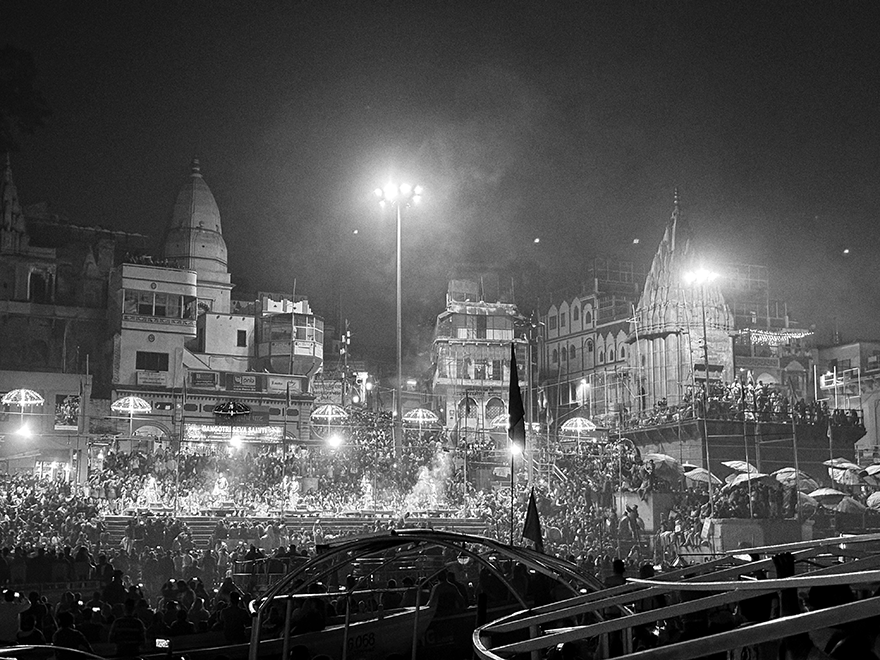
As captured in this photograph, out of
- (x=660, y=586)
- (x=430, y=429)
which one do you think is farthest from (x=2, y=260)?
(x=660, y=586)

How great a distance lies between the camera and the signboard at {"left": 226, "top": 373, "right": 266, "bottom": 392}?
5378 cm

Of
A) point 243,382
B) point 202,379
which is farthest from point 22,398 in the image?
point 243,382

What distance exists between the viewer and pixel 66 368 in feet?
170

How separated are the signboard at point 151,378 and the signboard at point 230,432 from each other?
3.61 m

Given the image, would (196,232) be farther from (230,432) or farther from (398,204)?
(398,204)

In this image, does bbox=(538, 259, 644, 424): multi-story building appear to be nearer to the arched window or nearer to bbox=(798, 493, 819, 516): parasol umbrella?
the arched window

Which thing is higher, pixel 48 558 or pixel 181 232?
pixel 181 232

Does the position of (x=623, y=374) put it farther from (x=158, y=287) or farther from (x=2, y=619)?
(x=2, y=619)

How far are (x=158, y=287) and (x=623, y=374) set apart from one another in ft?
92.6

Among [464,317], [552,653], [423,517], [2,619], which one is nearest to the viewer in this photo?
[552,653]

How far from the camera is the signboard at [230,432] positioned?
4897 cm

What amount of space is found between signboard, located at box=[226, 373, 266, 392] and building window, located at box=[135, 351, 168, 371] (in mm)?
3790

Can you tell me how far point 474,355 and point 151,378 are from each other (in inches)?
994

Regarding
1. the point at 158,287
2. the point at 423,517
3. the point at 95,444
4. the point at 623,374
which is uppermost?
the point at 158,287
